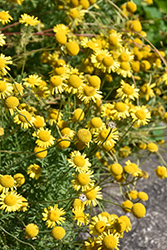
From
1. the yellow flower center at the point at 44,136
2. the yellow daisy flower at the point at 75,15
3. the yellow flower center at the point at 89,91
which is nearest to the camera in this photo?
the yellow flower center at the point at 44,136

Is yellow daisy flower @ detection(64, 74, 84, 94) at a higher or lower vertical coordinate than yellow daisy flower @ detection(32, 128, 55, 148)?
higher

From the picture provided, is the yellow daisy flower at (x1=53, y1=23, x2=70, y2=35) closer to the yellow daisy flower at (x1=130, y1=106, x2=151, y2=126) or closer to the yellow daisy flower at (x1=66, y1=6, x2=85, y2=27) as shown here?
the yellow daisy flower at (x1=66, y1=6, x2=85, y2=27)

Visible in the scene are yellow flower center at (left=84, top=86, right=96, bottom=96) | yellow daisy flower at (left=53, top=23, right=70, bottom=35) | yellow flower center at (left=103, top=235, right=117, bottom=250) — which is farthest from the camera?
yellow daisy flower at (left=53, top=23, right=70, bottom=35)

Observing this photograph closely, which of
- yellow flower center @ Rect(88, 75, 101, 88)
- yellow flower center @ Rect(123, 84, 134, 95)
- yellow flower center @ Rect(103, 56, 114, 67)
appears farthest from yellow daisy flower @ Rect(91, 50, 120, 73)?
yellow flower center @ Rect(88, 75, 101, 88)

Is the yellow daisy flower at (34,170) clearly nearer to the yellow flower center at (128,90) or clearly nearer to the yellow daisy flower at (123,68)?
the yellow flower center at (128,90)

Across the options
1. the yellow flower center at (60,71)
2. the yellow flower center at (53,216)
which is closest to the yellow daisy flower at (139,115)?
the yellow flower center at (60,71)

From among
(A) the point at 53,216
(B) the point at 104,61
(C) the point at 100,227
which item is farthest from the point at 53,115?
(C) the point at 100,227

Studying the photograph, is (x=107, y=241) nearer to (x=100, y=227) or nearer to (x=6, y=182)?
(x=100, y=227)

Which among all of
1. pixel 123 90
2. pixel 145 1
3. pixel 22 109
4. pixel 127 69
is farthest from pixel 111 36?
pixel 145 1

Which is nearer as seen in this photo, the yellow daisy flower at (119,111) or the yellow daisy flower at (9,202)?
the yellow daisy flower at (9,202)
